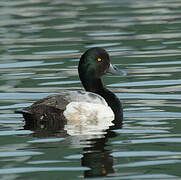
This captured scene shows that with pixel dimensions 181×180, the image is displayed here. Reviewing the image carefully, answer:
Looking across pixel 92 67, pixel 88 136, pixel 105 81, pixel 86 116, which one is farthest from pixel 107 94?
pixel 105 81

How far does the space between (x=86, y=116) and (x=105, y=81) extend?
3.76m

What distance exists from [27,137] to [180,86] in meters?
4.36

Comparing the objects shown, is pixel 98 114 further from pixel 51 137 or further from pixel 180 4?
pixel 180 4

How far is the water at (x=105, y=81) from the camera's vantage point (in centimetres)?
764

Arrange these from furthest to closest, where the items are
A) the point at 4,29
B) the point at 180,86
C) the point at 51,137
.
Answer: the point at 4,29, the point at 180,86, the point at 51,137

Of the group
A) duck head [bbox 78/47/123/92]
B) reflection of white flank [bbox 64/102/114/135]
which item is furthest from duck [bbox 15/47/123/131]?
duck head [bbox 78/47/123/92]

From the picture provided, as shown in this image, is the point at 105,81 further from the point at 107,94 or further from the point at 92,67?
the point at 107,94

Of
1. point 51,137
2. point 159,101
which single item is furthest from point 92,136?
point 159,101

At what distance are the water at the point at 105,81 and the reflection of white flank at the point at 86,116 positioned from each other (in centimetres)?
31

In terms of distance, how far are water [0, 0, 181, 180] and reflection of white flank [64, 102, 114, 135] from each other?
31cm

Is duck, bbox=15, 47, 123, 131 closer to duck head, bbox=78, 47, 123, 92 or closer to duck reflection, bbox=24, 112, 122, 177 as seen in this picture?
duck reflection, bbox=24, 112, 122, 177

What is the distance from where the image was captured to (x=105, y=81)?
44.5ft

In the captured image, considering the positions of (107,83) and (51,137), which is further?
(107,83)

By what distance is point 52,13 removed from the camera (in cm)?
2492
